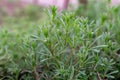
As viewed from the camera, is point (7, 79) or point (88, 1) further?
point (88, 1)

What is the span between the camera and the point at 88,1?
2633mm

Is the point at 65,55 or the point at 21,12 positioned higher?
the point at 21,12

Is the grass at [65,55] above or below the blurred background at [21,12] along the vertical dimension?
below

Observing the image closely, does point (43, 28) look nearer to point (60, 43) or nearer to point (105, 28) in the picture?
point (60, 43)

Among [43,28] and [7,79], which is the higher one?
[43,28]

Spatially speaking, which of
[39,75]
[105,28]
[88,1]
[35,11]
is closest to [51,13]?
[39,75]

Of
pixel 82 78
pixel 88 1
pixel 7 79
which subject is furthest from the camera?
pixel 88 1

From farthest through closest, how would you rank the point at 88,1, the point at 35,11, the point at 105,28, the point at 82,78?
the point at 35,11 < the point at 88,1 < the point at 105,28 < the point at 82,78

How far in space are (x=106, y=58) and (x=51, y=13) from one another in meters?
0.31

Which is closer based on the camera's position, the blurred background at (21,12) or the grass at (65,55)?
the grass at (65,55)

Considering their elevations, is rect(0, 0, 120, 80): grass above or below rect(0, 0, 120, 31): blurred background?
below

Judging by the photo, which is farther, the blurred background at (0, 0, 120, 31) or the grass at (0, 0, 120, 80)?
the blurred background at (0, 0, 120, 31)

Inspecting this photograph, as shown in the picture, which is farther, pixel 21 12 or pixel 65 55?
pixel 21 12

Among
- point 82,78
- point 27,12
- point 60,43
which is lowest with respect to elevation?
point 82,78
